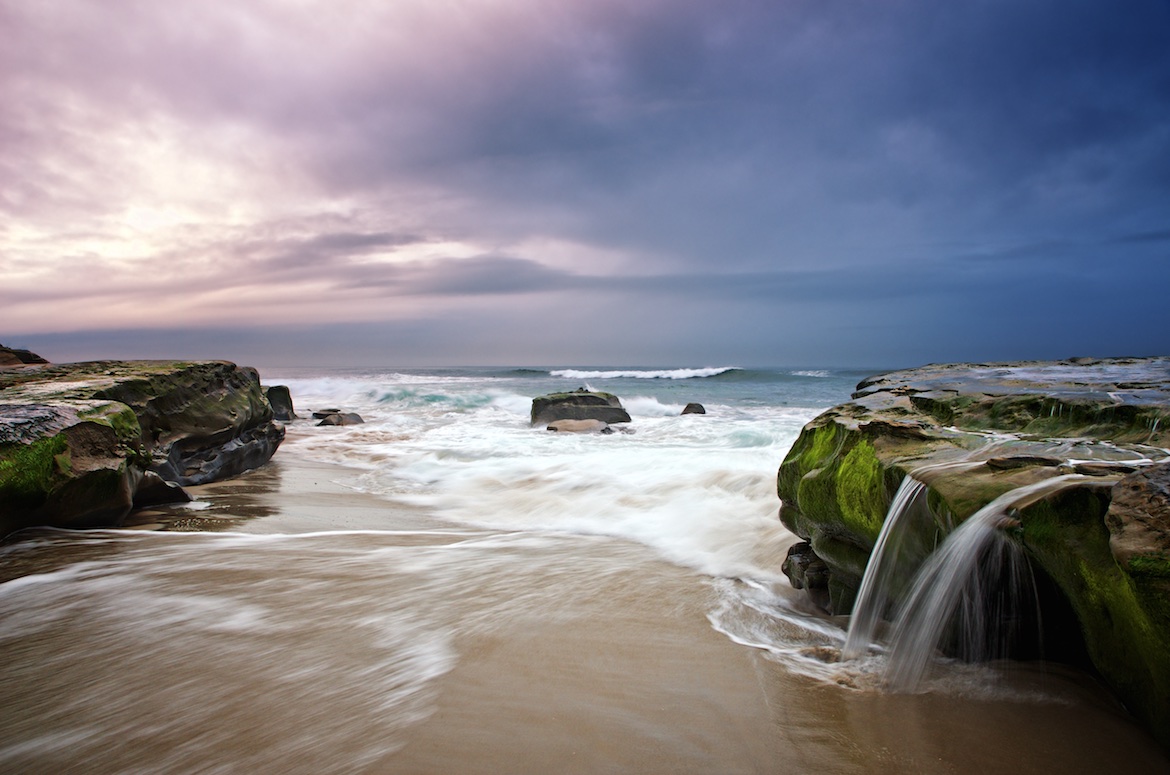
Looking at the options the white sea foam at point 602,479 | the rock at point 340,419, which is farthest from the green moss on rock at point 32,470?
the rock at point 340,419

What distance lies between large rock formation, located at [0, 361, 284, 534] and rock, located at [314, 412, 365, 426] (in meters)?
6.15

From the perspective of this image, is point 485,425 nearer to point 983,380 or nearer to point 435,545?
point 435,545

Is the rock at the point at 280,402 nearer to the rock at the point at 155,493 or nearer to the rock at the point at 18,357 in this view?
the rock at the point at 18,357

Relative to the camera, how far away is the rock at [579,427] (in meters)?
12.7

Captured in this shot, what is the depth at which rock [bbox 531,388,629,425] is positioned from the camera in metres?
14.2

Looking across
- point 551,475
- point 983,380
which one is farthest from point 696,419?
point 983,380

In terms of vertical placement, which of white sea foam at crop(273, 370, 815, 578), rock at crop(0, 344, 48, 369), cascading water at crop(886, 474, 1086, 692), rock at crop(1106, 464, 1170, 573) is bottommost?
white sea foam at crop(273, 370, 815, 578)

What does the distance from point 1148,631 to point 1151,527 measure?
0.91ft

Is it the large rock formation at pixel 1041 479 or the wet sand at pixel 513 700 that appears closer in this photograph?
the large rock formation at pixel 1041 479

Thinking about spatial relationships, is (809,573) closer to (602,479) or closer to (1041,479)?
(1041,479)

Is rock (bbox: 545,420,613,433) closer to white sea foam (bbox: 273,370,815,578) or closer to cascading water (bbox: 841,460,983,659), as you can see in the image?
white sea foam (bbox: 273,370,815,578)

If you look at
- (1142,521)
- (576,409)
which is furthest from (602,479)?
(576,409)

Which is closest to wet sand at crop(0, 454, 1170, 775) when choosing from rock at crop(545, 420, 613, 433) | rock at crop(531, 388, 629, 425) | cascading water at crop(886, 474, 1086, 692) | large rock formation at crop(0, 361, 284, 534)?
cascading water at crop(886, 474, 1086, 692)

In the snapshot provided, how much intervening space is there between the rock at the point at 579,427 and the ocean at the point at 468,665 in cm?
725
